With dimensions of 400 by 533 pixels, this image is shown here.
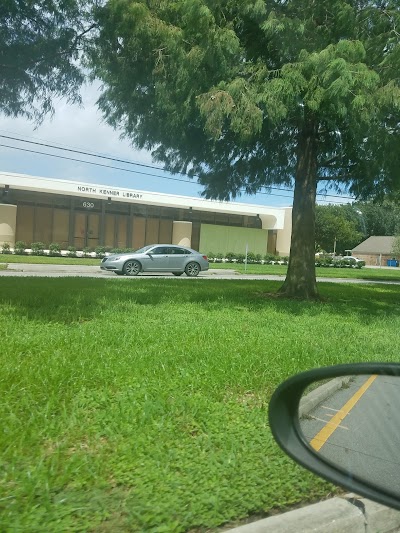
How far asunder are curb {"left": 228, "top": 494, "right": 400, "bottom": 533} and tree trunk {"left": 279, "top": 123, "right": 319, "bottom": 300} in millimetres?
10332

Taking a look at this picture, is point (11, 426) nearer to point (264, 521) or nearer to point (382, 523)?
point (264, 521)

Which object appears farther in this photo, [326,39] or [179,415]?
[326,39]

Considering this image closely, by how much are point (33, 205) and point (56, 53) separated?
30.8 meters

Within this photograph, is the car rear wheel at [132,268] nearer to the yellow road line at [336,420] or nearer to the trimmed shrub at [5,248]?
the trimmed shrub at [5,248]

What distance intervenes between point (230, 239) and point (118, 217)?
36.5ft

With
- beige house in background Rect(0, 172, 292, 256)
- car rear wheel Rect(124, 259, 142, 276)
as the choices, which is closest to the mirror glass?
car rear wheel Rect(124, 259, 142, 276)

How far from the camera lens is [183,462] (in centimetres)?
342

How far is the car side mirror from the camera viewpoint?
220cm

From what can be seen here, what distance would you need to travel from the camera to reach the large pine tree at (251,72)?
915 cm

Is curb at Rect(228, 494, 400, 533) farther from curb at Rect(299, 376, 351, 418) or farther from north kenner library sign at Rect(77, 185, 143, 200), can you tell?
north kenner library sign at Rect(77, 185, 143, 200)

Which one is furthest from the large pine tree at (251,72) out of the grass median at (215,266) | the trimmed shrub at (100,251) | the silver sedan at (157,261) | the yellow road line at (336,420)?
the trimmed shrub at (100,251)

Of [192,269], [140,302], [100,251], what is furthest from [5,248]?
[140,302]

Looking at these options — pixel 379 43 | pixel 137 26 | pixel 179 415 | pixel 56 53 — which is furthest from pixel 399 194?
pixel 179 415

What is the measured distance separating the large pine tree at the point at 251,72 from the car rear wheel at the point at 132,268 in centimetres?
1101
